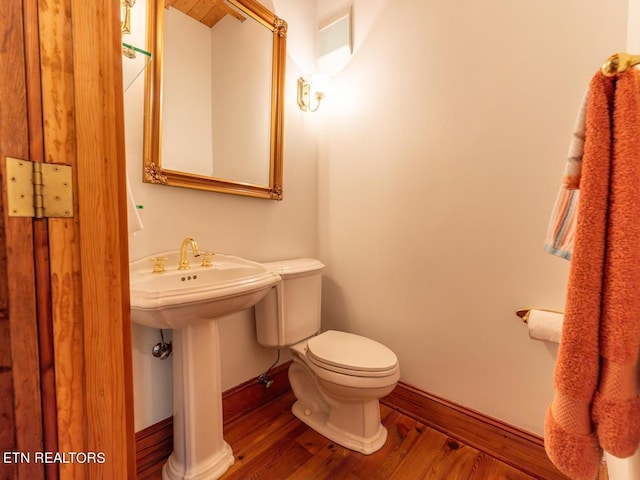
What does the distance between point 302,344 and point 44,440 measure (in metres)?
1.13

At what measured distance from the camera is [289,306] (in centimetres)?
139

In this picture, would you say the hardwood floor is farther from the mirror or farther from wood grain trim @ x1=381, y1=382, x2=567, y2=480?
the mirror

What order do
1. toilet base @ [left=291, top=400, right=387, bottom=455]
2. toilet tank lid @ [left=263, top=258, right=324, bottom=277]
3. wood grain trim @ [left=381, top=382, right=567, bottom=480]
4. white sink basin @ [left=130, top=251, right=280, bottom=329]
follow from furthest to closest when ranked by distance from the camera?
toilet tank lid @ [left=263, top=258, right=324, bottom=277] → toilet base @ [left=291, top=400, right=387, bottom=455] → wood grain trim @ [left=381, top=382, right=567, bottom=480] → white sink basin @ [left=130, top=251, right=280, bottom=329]

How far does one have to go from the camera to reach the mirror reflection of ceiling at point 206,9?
117cm

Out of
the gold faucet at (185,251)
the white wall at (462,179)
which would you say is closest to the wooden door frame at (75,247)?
the gold faucet at (185,251)

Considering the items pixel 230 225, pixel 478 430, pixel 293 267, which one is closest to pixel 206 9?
pixel 230 225

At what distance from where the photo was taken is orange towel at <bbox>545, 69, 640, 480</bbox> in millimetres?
363

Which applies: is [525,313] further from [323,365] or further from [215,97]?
[215,97]

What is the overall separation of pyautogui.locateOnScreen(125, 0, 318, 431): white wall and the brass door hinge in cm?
72

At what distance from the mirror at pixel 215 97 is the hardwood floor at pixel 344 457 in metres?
1.16

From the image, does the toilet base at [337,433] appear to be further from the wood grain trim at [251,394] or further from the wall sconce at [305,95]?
the wall sconce at [305,95]

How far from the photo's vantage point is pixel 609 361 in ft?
1.21

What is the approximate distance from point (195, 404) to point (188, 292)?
0.51m

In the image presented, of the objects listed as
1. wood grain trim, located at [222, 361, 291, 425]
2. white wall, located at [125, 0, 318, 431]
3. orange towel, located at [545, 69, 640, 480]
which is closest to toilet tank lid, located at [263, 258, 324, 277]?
white wall, located at [125, 0, 318, 431]
